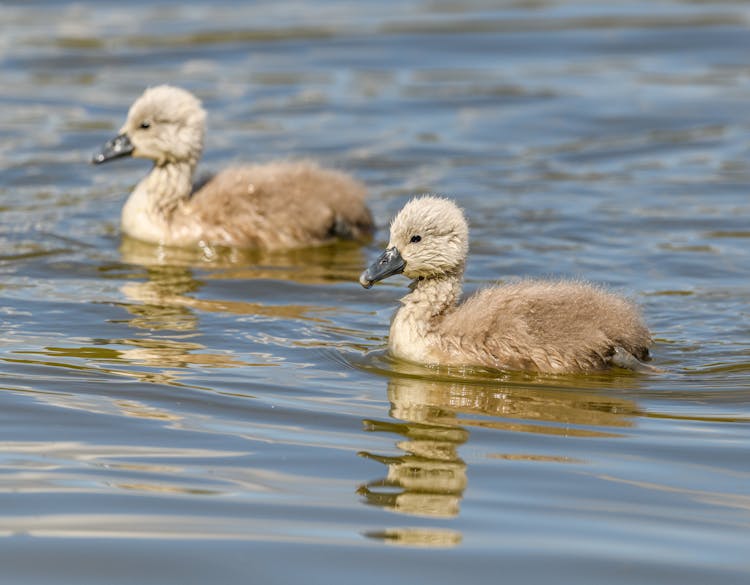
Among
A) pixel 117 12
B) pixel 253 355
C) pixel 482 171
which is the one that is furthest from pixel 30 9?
pixel 253 355

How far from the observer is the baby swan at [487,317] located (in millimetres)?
8234

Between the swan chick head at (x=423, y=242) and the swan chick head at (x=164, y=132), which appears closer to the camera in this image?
the swan chick head at (x=423, y=242)

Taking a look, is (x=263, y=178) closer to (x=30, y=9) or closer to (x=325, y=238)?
(x=325, y=238)

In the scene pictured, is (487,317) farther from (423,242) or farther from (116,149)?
(116,149)

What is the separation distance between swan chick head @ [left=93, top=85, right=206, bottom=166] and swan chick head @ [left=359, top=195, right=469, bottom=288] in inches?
150

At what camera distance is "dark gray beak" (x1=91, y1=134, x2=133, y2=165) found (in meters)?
11.9

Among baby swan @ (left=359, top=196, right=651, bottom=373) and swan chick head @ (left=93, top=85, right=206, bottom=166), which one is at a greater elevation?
swan chick head @ (left=93, top=85, right=206, bottom=166)

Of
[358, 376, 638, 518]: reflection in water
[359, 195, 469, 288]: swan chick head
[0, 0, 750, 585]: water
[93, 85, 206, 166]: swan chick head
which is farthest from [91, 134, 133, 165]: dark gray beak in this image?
[358, 376, 638, 518]: reflection in water

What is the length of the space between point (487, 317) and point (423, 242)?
569 millimetres

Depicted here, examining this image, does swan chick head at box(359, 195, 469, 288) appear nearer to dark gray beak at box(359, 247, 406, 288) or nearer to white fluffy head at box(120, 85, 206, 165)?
dark gray beak at box(359, 247, 406, 288)

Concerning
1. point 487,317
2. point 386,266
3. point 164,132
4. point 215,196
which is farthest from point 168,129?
point 487,317

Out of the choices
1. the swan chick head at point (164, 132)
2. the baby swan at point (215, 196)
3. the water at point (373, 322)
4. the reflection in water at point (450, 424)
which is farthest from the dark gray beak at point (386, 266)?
the swan chick head at point (164, 132)

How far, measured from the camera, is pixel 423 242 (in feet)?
27.9

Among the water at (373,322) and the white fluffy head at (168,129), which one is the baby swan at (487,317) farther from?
the white fluffy head at (168,129)
